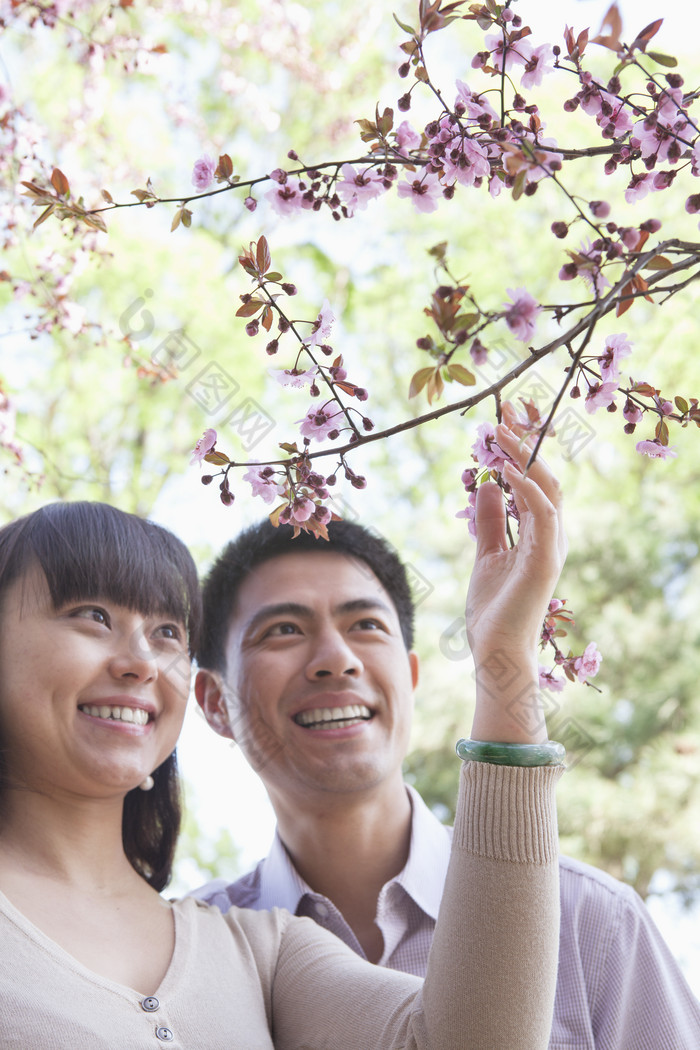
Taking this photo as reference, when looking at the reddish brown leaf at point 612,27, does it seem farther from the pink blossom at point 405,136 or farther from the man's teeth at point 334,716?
the man's teeth at point 334,716

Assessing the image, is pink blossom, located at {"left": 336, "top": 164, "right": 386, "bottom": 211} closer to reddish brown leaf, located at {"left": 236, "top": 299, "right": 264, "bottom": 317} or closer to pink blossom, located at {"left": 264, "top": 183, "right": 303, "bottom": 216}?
pink blossom, located at {"left": 264, "top": 183, "right": 303, "bottom": 216}

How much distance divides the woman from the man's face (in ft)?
0.98

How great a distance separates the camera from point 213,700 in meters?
2.17

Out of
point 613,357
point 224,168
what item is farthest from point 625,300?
point 224,168

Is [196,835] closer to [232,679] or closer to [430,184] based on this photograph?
[232,679]

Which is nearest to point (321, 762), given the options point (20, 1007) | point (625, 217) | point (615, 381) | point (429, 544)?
point (20, 1007)

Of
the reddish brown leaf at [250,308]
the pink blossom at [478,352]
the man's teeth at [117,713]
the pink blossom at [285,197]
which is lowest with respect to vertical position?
the man's teeth at [117,713]

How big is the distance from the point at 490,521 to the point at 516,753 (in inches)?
12.2

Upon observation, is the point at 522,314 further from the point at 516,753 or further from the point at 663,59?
the point at 516,753

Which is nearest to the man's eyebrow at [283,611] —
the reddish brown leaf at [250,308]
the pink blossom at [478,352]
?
the reddish brown leaf at [250,308]

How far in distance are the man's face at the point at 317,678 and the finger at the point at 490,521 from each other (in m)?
0.67

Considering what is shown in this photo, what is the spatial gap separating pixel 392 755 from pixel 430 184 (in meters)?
1.20

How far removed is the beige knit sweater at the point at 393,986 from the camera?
110 cm

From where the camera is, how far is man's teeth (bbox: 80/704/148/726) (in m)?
1.42
